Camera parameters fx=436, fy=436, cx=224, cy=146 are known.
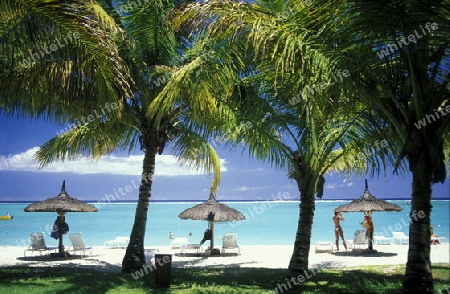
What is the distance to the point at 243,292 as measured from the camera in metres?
7.02

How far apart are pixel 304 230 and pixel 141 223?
3759mm

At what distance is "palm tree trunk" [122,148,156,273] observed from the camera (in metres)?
9.65

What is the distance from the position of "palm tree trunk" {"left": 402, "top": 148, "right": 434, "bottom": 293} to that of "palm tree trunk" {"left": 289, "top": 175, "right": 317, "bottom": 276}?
2.88 m

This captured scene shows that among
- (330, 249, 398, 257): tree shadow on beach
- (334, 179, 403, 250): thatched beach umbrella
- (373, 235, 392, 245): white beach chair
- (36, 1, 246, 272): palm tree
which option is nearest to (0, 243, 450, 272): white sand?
(330, 249, 398, 257): tree shadow on beach

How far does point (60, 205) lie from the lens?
13.1 meters

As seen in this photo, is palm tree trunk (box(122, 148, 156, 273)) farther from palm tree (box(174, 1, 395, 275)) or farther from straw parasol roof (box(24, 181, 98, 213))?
straw parasol roof (box(24, 181, 98, 213))

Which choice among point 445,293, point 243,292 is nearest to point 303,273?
point 243,292

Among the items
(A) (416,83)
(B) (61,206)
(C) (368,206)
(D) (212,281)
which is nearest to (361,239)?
(C) (368,206)

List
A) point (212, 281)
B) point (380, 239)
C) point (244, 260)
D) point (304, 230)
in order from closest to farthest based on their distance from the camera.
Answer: point (212, 281) < point (304, 230) < point (244, 260) < point (380, 239)

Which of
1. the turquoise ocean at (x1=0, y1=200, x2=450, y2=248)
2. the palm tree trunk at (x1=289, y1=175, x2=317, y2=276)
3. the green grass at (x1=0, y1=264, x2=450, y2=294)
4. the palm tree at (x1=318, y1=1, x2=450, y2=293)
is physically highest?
the palm tree at (x1=318, y1=1, x2=450, y2=293)

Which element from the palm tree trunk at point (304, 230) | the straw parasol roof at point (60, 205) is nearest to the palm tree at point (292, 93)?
the palm tree trunk at point (304, 230)

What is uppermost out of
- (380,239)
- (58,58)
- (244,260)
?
(58,58)

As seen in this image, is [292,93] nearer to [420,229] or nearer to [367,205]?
[420,229]

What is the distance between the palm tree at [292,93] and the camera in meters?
5.96
